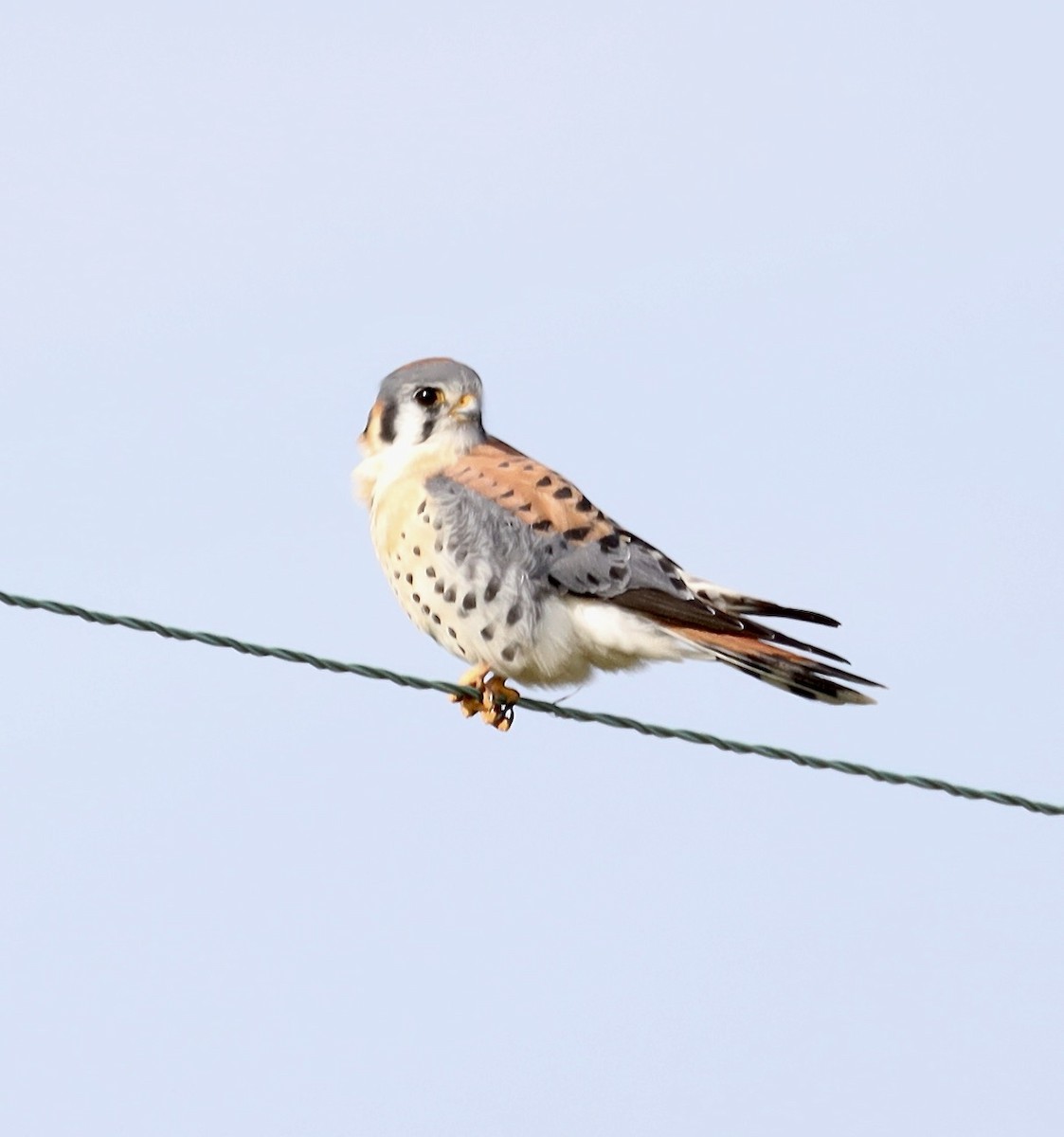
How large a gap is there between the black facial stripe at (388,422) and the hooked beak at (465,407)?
0.54ft

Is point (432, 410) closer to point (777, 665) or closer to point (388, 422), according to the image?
point (388, 422)

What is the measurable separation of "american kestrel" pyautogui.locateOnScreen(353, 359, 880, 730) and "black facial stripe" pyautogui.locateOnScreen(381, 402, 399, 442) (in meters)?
0.18

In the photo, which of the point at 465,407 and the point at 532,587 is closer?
the point at 532,587

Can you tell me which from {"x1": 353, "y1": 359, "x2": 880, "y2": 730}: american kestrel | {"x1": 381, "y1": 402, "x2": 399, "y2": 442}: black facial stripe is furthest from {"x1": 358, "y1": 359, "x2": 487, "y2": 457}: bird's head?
{"x1": 353, "y1": 359, "x2": 880, "y2": 730}: american kestrel

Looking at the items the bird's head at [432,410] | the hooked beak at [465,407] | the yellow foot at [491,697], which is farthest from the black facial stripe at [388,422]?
the yellow foot at [491,697]

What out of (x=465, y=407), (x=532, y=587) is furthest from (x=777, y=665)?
(x=465, y=407)

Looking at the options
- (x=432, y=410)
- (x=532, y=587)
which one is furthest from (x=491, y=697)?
(x=432, y=410)

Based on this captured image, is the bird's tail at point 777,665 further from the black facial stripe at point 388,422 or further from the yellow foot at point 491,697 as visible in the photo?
the black facial stripe at point 388,422

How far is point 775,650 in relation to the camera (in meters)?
5.45

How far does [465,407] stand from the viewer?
20.1 feet

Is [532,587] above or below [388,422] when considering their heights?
below

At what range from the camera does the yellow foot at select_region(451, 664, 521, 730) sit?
5820mm

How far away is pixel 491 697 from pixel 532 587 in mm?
312

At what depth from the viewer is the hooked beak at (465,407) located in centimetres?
612
